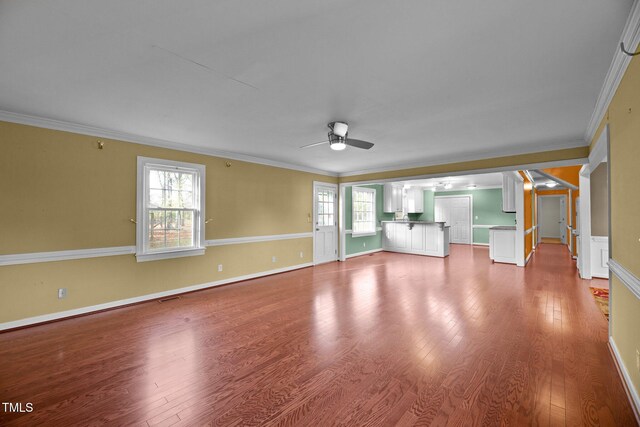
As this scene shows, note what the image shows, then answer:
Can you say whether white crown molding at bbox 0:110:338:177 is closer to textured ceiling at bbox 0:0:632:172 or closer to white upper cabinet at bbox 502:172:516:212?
textured ceiling at bbox 0:0:632:172

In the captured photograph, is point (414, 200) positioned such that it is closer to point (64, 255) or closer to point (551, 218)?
point (551, 218)

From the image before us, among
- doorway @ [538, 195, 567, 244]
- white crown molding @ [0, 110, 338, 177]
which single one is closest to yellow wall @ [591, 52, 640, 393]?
white crown molding @ [0, 110, 338, 177]

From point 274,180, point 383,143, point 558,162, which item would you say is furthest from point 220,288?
point 558,162

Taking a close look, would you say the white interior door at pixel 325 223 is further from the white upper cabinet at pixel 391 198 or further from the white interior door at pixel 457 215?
the white interior door at pixel 457 215

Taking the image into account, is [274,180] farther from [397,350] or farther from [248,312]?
[397,350]

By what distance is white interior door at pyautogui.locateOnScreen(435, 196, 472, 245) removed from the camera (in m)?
11.0

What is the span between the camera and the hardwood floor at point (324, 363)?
5.82 ft

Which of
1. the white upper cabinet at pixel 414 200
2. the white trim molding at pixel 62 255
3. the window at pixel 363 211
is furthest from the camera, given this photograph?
the white upper cabinet at pixel 414 200

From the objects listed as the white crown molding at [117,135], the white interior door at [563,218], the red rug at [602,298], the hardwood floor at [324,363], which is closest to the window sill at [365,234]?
the white crown molding at [117,135]

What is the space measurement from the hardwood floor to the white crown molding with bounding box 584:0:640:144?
7.56ft

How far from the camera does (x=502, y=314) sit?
3.44 m

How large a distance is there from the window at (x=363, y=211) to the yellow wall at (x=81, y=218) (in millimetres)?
3988

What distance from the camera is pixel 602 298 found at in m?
4.04

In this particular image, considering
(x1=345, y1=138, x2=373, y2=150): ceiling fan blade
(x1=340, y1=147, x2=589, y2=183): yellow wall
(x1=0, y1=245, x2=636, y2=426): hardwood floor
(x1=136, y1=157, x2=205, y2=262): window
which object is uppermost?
(x1=340, y1=147, x2=589, y2=183): yellow wall
